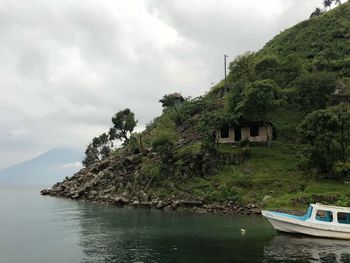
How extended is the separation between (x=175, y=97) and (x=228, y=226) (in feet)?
272

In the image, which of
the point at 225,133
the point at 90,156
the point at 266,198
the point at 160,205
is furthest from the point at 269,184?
the point at 90,156

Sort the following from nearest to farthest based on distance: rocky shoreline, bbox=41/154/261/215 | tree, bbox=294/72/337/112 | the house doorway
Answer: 1. rocky shoreline, bbox=41/154/261/215
2. tree, bbox=294/72/337/112
3. the house doorway

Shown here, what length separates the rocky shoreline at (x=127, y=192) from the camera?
225ft

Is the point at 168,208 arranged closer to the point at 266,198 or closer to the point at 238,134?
the point at 266,198

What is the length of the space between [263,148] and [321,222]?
136ft

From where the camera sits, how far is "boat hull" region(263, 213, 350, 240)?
4572 centimetres

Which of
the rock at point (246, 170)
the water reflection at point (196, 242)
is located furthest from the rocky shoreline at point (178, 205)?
the rock at point (246, 170)

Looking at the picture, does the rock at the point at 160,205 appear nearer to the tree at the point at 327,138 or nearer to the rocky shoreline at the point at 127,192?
the rocky shoreline at the point at 127,192

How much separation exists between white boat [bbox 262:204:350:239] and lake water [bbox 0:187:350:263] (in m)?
1.13

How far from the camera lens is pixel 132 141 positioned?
339 ft

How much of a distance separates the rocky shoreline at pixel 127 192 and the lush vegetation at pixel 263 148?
5.69 ft

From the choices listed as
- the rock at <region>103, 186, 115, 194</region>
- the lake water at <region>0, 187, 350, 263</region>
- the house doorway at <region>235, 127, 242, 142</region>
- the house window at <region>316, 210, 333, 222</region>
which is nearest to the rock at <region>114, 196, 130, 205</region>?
the rock at <region>103, 186, 115, 194</region>

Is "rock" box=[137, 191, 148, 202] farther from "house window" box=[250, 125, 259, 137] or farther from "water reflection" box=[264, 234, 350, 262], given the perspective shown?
"water reflection" box=[264, 234, 350, 262]

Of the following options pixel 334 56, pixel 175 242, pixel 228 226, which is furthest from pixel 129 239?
pixel 334 56
